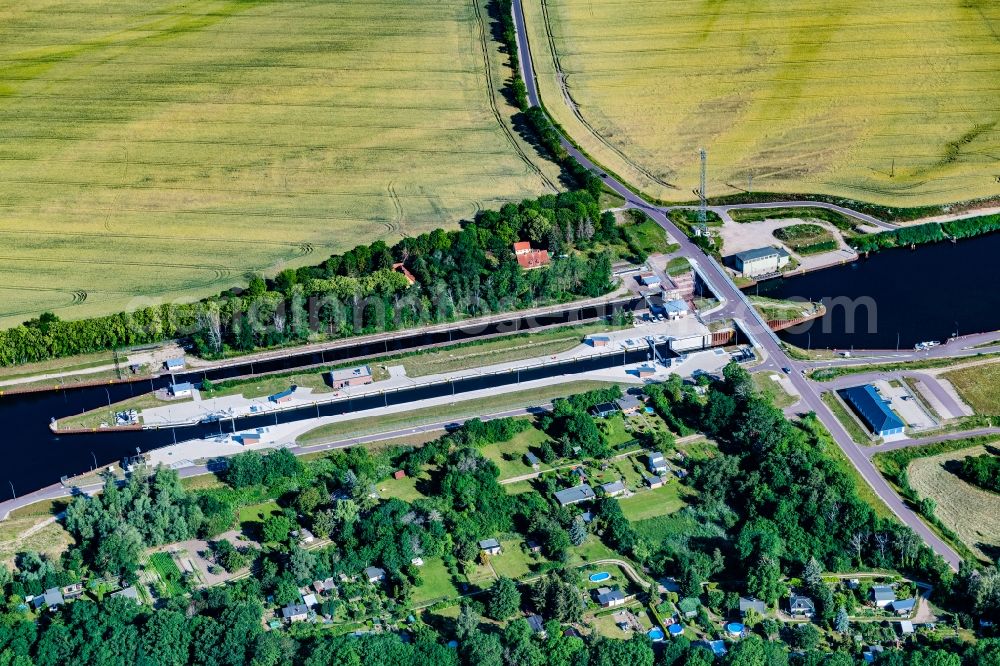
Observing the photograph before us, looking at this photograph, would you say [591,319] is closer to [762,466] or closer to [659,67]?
[762,466]

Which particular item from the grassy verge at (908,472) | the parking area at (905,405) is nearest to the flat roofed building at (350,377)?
the grassy verge at (908,472)

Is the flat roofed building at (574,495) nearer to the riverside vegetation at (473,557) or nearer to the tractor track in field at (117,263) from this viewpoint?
the riverside vegetation at (473,557)

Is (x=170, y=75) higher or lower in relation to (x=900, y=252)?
higher

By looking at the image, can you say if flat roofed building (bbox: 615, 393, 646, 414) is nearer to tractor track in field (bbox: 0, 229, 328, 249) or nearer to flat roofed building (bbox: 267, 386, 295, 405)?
flat roofed building (bbox: 267, 386, 295, 405)

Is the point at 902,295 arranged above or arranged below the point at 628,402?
above

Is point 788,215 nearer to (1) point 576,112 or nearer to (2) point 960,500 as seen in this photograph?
(1) point 576,112

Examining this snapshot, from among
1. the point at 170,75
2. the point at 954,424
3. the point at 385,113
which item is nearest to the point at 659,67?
the point at 385,113

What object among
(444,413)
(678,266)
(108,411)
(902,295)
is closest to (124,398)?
(108,411)
